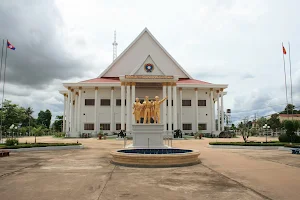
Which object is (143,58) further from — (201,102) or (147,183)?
(147,183)

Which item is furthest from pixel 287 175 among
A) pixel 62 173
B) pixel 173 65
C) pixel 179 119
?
pixel 173 65

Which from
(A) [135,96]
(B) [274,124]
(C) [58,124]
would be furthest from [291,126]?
(C) [58,124]

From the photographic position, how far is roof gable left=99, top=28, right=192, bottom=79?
4469cm

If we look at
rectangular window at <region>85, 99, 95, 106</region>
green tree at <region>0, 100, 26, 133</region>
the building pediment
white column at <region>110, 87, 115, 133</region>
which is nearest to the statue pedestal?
the building pediment

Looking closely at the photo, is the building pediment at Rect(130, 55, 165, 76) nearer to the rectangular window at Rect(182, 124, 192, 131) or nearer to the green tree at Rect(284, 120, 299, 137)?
the rectangular window at Rect(182, 124, 192, 131)

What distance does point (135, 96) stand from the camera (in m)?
42.0

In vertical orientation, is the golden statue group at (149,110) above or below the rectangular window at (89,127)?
above

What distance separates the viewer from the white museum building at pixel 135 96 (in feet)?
132

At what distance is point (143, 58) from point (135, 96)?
7887 mm

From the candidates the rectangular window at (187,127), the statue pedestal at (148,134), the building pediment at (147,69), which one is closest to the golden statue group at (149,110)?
the statue pedestal at (148,134)

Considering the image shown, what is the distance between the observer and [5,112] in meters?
52.4

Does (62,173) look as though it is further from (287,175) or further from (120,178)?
(287,175)

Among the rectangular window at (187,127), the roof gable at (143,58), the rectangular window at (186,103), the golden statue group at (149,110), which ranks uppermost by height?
the roof gable at (143,58)

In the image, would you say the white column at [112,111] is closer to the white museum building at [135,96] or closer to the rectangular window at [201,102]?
the white museum building at [135,96]
